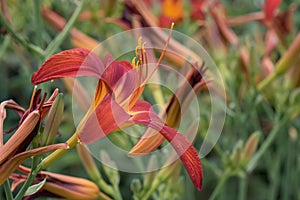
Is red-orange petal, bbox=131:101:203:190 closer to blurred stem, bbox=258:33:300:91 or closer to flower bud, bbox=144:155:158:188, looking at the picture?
flower bud, bbox=144:155:158:188

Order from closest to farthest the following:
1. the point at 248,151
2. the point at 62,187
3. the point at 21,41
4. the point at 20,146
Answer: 1. the point at 20,146
2. the point at 62,187
3. the point at 21,41
4. the point at 248,151

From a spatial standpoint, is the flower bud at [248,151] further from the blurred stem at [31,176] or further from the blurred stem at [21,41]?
the blurred stem at [31,176]

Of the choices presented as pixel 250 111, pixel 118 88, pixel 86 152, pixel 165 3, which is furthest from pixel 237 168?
pixel 165 3

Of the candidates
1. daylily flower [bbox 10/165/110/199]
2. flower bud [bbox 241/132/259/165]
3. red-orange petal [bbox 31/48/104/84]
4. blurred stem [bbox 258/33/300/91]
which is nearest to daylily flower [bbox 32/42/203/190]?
red-orange petal [bbox 31/48/104/84]

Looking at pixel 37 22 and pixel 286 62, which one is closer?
pixel 37 22

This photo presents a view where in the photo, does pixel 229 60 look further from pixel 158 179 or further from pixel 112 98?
pixel 112 98

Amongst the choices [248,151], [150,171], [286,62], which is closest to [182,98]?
[150,171]
